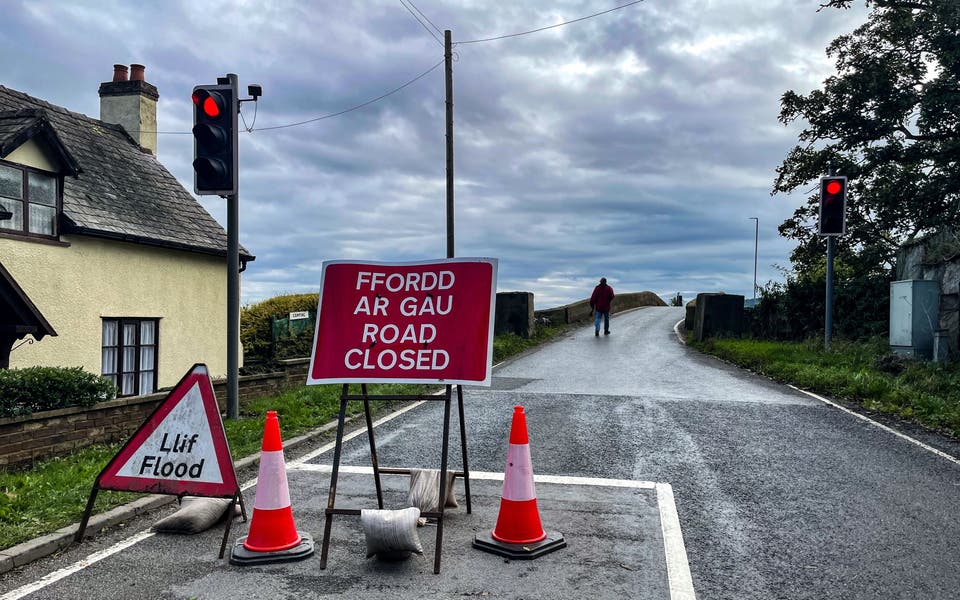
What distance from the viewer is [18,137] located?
12141mm

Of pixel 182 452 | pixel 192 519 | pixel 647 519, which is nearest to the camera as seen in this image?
pixel 182 452

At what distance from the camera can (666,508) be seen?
5.80m

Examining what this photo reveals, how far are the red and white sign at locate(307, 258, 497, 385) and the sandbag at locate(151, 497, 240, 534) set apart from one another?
4.10 feet

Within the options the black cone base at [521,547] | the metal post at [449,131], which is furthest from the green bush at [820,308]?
the black cone base at [521,547]

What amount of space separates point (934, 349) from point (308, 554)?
546 inches

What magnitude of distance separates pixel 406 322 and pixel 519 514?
5.03 feet

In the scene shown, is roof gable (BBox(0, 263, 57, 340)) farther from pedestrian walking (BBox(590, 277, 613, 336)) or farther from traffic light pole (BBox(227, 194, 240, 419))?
pedestrian walking (BBox(590, 277, 613, 336))

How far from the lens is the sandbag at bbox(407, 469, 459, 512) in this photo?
553cm

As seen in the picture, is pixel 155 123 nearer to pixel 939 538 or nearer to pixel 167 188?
pixel 167 188

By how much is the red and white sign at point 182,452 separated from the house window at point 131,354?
1022 cm

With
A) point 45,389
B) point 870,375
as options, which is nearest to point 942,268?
point 870,375

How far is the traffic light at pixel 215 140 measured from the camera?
8859 mm

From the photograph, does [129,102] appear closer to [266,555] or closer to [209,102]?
[209,102]

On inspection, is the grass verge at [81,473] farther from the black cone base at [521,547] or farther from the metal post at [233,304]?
the black cone base at [521,547]
